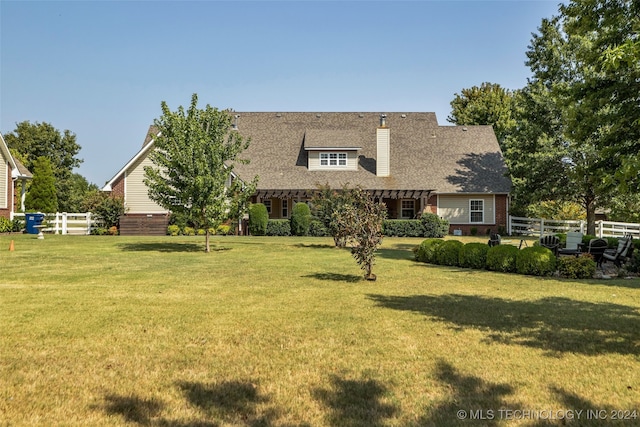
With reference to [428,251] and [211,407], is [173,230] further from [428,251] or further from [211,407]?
[211,407]

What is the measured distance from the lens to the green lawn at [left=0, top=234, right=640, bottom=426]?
4.32m

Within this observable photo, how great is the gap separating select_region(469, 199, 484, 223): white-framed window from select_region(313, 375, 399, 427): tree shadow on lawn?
33089 mm

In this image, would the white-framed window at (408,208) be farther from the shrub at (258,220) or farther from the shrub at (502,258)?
the shrub at (502,258)

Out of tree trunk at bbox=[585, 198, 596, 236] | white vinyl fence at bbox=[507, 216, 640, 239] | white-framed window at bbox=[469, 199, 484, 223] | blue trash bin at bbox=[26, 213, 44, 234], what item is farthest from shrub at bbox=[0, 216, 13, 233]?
tree trunk at bbox=[585, 198, 596, 236]

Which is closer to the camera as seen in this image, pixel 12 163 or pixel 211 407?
pixel 211 407

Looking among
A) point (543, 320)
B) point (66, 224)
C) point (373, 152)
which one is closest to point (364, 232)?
point (543, 320)

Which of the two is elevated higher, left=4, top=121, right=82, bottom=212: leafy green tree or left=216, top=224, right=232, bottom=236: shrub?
left=4, top=121, right=82, bottom=212: leafy green tree

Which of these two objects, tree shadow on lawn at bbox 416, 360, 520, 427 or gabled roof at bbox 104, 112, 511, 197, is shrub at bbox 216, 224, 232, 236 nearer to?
gabled roof at bbox 104, 112, 511, 197

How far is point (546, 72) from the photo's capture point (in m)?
32.1

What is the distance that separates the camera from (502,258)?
1515 centimetres

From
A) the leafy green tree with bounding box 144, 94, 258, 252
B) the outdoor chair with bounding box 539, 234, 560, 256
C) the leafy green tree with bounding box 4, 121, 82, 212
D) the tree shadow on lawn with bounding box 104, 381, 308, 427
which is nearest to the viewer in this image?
the tree shadow on lawn with bounding box 104, 381, 308, 427

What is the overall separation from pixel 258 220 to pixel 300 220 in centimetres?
269

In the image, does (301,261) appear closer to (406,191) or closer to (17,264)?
(17,264)

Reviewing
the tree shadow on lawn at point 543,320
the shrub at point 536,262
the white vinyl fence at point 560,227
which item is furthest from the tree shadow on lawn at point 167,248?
the white vinyl fence at point 560,227
